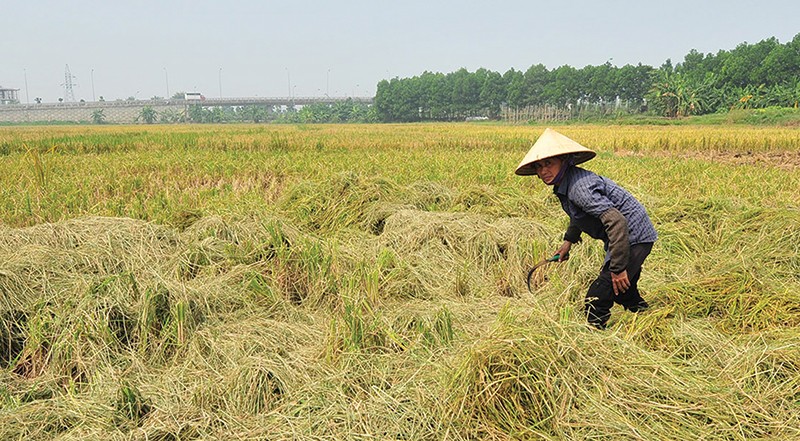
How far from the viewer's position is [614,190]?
2596 mm

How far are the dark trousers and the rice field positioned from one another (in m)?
0.11

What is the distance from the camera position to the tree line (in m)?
49.6

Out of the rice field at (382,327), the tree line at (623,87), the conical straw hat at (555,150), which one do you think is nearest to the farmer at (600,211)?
the conical straw hat at (555,150)

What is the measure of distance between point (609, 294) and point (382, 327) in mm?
1312

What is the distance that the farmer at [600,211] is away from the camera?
2.42 metres

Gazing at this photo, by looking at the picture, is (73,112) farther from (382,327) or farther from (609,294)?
(609,294)

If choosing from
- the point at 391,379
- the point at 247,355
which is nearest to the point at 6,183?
the point at 247,355

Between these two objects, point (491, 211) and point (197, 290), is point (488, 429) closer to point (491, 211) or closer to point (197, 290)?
point (197, 290)

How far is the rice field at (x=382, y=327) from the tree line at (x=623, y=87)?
52.8 meters

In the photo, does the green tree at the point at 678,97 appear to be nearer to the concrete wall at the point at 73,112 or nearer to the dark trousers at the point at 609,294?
the dark trousers at the point at 609,294

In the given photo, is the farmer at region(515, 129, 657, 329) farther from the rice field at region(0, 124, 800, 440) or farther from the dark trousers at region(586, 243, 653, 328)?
the rice field at region(0, 124, 800, 440)

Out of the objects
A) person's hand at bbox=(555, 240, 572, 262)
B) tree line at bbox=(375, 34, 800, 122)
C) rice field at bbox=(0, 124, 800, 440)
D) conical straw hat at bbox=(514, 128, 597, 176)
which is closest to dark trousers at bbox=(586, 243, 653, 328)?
rice field at bbox=(0, 124, 800, 440)

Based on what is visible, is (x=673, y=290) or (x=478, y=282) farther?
(x=478, y=282)

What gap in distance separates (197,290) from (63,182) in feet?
19.0
